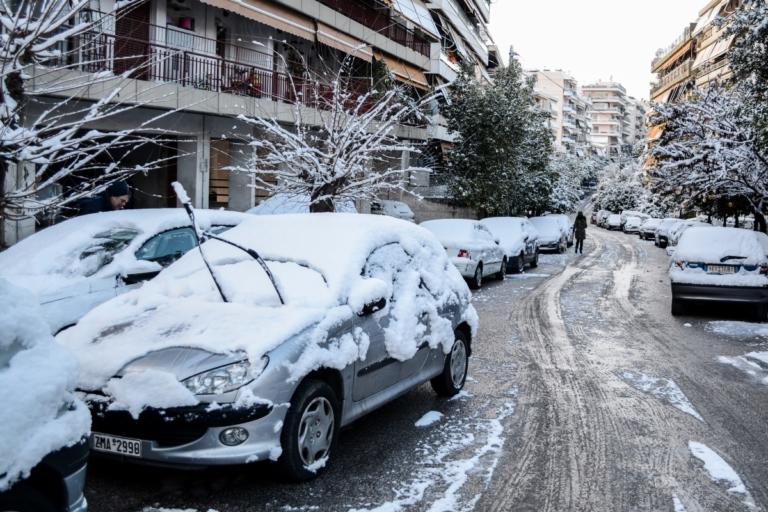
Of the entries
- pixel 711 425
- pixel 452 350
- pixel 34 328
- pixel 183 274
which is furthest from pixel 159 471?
pixel 711 425

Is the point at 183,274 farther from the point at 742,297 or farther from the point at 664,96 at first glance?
the point at 664,96

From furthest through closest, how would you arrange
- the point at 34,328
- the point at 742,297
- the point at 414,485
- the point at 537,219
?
the point at 537,219 < the point at 742,297 < the point at 414,485 < the point at 34,328

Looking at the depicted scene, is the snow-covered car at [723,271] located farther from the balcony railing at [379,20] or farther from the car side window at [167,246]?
the balcony railing at [379,20]

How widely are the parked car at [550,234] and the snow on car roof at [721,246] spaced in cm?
1607

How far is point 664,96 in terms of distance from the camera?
81688 mm

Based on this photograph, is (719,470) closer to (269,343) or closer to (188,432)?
(269,343)

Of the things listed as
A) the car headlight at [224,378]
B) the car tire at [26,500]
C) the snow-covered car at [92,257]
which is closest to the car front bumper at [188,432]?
the car headlight at [224,378]

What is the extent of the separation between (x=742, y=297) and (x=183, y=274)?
1016 cm

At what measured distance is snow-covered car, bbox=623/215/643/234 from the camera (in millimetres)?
52884

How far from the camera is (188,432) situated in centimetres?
434

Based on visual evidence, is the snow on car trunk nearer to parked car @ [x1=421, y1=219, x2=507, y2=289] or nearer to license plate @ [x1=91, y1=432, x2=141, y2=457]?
license plate @ [x1=91, y1=432, x2=141, y2=457]

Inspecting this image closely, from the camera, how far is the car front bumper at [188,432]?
431cm

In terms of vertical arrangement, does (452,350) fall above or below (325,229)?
below

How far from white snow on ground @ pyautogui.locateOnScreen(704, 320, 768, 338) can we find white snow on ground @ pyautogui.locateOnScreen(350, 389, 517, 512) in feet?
21.3
